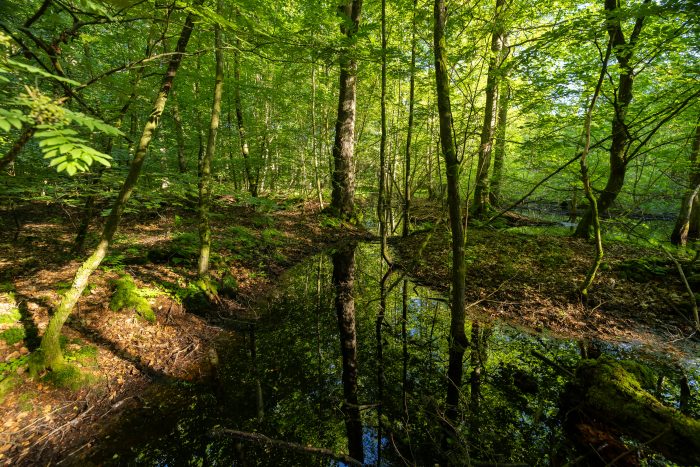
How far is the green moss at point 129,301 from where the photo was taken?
4418 mm

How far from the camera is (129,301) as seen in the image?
449 cm

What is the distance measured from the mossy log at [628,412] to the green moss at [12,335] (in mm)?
6450

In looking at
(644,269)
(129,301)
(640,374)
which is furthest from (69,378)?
(644,269)

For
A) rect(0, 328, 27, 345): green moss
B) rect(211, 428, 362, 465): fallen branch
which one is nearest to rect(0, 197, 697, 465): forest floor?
rect(0, 328, 27, 345): green moss

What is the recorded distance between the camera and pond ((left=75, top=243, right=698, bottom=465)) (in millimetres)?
2941

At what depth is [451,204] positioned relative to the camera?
13.7 ft

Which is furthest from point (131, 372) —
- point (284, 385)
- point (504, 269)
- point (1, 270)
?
point (504, 269)

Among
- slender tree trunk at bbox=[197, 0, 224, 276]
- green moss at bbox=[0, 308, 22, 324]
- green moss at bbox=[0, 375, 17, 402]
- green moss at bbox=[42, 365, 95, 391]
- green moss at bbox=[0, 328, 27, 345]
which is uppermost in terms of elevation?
slender tree trunk at bbox=[197, 0, 224, 276]

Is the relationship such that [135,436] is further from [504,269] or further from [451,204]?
[504,269]

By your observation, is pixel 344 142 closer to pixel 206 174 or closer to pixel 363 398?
pixel 206 174

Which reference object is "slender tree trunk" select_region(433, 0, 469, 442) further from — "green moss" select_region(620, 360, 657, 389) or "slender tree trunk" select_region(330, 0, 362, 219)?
"slender tree trunk" select_region(330, 0, 362, 219)

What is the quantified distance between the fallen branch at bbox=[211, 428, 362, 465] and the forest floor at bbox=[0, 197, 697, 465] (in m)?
1.29

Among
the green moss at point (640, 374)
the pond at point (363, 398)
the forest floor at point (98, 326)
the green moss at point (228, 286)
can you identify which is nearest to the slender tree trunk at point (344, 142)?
the forest floor at point (98, 326)

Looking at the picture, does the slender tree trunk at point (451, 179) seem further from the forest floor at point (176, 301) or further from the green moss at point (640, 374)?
the green moss at point (640, 374)
